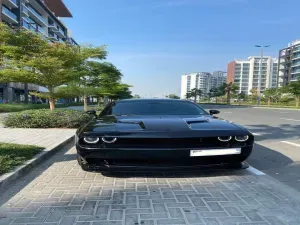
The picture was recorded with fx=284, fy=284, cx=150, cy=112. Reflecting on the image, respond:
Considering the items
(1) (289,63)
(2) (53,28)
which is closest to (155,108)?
(2) (53,28)

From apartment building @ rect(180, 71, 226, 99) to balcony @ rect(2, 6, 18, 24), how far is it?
83.3m

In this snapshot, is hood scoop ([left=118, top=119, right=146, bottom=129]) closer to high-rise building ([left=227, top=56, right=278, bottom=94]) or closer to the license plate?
the license plate

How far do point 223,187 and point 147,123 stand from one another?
4.41 ft

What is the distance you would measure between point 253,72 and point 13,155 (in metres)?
130

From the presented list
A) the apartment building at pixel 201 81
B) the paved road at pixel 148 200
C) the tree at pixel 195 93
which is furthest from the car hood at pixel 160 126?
the apartment building at pixel 201 81

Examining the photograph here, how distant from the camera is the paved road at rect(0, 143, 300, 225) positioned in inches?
112

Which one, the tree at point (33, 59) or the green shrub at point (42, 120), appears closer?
the green shrub at point (42, 120)

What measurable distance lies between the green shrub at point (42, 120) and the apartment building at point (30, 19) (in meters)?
19.7

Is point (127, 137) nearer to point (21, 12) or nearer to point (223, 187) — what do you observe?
point (223, 187)

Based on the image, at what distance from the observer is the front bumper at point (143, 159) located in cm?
362

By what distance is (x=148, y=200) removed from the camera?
3.34 m

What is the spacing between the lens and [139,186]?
12.6 ft

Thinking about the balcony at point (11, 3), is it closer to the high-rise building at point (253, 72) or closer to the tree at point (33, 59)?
the tree at point (33, 59)

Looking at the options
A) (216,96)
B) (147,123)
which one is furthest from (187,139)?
(216,96)
